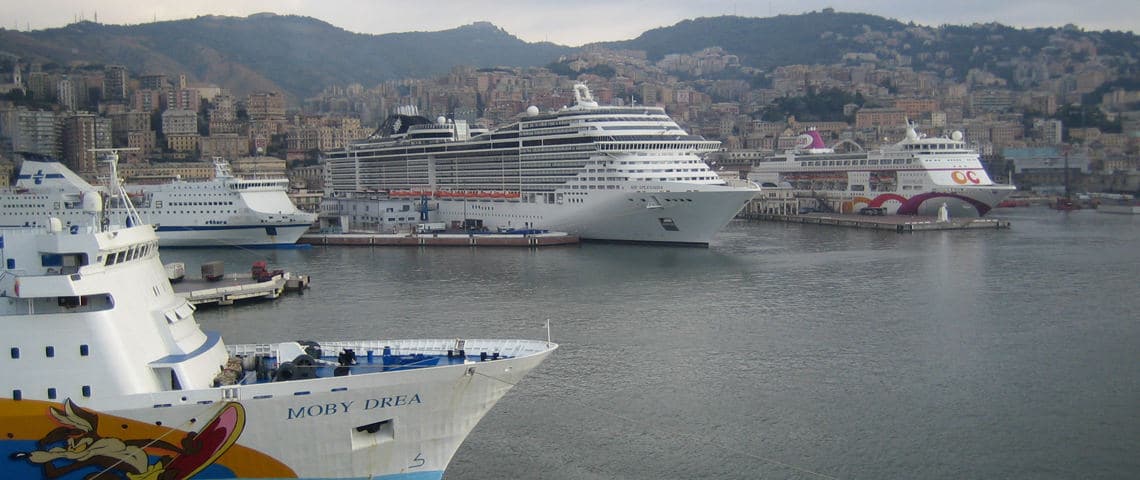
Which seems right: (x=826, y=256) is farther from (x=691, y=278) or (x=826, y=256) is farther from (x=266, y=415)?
(x=266, y=415)

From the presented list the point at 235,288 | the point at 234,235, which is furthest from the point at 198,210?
the point at 235,288

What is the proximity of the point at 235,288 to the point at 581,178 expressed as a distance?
44.7ft

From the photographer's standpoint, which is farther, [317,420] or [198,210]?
[198,210]

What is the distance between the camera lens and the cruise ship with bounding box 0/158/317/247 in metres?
32.8

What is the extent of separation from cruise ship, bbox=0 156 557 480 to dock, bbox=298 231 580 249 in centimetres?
2277

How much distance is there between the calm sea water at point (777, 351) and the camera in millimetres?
10359

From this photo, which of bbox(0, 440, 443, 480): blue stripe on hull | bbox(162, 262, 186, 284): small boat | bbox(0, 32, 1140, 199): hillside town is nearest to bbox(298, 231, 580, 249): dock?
bbox(162, 262, 186, 284): small boat

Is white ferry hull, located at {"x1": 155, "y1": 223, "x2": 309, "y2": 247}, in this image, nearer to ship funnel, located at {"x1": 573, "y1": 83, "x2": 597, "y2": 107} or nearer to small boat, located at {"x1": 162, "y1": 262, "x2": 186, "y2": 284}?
ship funnel, located at {"x1": 573, "y1": 83, "x2": 597, "y2": 107}

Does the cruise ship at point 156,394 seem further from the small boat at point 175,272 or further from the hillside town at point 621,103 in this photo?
the hillside town at point 621,103

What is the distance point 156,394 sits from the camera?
7.79m

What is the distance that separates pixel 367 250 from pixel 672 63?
118 m

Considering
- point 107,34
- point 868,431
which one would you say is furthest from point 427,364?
point 107,34

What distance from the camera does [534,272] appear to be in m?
24.8

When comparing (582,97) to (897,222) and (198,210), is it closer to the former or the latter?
(897,222)
